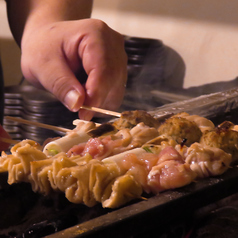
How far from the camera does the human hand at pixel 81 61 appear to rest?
7.53 feet

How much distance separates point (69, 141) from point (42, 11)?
159cm

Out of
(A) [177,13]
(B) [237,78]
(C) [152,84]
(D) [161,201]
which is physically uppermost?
(D) [161,201]

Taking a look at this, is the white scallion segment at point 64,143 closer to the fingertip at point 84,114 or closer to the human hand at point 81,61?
the human hand at point 81,61

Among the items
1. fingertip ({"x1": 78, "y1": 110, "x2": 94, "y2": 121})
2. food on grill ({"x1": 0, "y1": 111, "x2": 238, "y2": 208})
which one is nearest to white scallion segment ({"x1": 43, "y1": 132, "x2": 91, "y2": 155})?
food on grill ({"x1": 0, "y1": 111, "x2": 238, "y2": 208})

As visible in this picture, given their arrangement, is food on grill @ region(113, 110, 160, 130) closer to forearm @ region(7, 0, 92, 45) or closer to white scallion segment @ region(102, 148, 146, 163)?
white scallion segment @ region(102, 148, 146, 163)

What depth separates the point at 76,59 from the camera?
256 cm

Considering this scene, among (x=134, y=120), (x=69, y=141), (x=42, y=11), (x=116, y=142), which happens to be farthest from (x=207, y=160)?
(x=42, y=11)

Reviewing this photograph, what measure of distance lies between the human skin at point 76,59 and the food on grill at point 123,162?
2.19ft

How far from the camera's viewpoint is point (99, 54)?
2.38m

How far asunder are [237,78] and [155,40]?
1339 millimetres

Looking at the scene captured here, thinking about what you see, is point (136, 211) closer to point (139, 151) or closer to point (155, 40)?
point (139, 151)

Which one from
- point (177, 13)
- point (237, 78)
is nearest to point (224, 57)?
point (237, 78)

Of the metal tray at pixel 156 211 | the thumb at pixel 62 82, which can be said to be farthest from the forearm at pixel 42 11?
the metal tray at pixel 156 211

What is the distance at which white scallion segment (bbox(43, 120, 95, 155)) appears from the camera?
1560 mm
